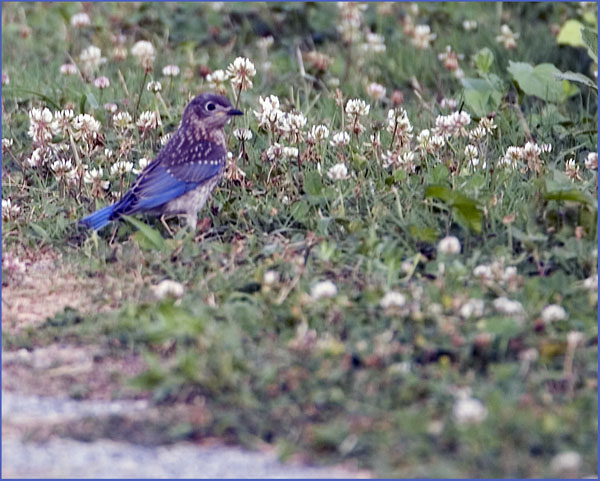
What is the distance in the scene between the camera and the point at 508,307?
4.72 metres

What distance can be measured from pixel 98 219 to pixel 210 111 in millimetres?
992

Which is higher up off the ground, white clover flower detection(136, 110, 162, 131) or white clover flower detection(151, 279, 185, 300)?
white clover flower detection(151, 279, 185, 300)

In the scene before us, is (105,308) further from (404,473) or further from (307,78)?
(307,78)

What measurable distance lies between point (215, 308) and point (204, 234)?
1050 mm

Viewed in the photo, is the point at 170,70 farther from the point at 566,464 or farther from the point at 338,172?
the point at 566,464

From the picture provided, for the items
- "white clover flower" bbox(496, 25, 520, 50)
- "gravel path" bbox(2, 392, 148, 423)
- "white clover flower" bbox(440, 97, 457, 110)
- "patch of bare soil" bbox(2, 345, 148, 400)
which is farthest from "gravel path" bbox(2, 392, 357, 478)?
"white clover flower" bbox(496, 25, 520, 50)

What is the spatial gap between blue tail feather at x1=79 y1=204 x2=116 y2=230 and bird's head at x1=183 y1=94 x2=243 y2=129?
2.77ft

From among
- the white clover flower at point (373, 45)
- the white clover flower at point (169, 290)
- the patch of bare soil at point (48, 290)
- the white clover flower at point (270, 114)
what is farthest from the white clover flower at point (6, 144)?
the white clover flower at point (373, 45)

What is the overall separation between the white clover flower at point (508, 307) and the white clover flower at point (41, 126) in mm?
3065

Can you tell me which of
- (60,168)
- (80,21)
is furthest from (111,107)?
(80,21)

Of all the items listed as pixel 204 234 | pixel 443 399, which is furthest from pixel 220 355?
pixel 204 234

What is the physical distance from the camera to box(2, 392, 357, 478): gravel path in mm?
3832

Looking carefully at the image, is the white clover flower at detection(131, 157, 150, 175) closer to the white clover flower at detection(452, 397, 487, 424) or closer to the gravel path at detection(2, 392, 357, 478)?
the gravel path at detection(2, 392, 357, 478)

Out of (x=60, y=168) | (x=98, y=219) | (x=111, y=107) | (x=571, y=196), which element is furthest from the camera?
(x=111, y=107)
